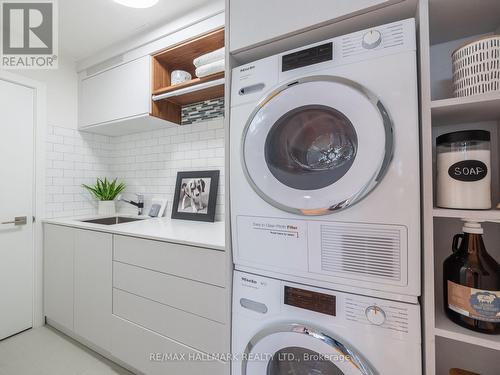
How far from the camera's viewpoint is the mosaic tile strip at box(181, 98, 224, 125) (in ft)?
6.21

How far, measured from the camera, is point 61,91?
216 cm

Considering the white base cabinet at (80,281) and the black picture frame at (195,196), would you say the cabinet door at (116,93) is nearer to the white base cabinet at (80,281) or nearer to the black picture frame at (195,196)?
the black picture frame at (195,196)

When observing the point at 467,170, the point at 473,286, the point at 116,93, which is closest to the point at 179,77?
the point at 116,93

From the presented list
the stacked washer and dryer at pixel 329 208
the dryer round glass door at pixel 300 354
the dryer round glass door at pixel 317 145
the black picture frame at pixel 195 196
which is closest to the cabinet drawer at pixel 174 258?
the stacked washer and dryer at pixel 329 208

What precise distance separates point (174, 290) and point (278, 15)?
1.33 meters

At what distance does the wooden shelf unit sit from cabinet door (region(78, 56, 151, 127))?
7cm

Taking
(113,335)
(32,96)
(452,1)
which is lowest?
(113,335)

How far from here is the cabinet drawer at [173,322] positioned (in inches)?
43.3

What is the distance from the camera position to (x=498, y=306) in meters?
0.65

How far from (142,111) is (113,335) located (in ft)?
5.10

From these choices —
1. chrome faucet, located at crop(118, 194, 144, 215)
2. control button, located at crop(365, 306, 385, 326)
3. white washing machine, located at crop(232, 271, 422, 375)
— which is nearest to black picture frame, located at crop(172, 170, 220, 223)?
chrome faucet, located at crop(118, 194, 144, 215)

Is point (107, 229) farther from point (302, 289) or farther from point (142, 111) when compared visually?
point (302, 289)

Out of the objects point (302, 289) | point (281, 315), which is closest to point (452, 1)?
Answer: point (302, 289)

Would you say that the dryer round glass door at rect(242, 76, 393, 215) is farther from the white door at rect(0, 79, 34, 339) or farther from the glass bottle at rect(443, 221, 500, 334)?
the white door at rect(0, 79, 34, 339)
